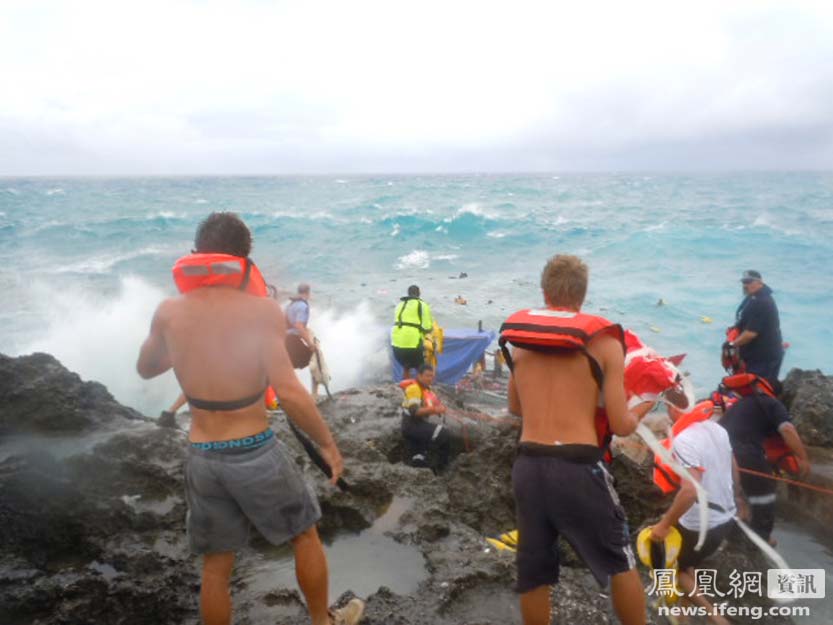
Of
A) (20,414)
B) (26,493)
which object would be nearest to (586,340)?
(26,493)

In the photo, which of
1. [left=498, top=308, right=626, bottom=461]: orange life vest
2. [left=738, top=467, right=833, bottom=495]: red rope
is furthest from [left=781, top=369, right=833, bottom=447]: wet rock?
[left=498, top=308, right=626, bottom=461]: orange life vest

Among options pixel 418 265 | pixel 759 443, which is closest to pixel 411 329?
pixel 759 443

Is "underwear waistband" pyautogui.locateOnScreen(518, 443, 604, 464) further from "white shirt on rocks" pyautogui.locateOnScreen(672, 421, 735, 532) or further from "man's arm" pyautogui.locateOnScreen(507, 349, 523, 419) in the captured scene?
"white shirt on rocks" pyautogui.locateOnScreen(672, 421, 735, 532)

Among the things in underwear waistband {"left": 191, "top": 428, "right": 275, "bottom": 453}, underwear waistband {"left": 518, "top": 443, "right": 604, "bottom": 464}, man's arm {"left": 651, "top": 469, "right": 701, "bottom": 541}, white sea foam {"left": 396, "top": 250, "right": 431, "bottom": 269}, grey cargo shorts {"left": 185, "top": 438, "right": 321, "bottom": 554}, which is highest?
underwear waistband {"left": 191, "top": 428, "right": 275, "bottom": 453}

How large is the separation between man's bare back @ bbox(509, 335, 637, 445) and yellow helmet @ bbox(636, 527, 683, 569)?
4.40ft

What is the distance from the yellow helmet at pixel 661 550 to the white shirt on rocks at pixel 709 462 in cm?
10

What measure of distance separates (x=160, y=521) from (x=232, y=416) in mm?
1982

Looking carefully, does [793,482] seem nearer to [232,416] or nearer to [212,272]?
[232,416]

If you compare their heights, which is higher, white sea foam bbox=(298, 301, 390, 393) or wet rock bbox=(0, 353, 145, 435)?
wet rock bbox=(0, 353, 145, 435)

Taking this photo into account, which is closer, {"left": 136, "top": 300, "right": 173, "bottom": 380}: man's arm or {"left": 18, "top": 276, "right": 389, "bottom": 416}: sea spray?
{"left": 136, "top": 300, "right": 173, "bottom": 380}: man's arm

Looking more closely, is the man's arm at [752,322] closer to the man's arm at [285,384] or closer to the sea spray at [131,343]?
the man's arm at [285,384]

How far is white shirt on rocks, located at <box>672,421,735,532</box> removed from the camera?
3.27m

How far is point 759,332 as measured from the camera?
17.9 ft

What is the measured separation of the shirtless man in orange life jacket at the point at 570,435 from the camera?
2525mm
